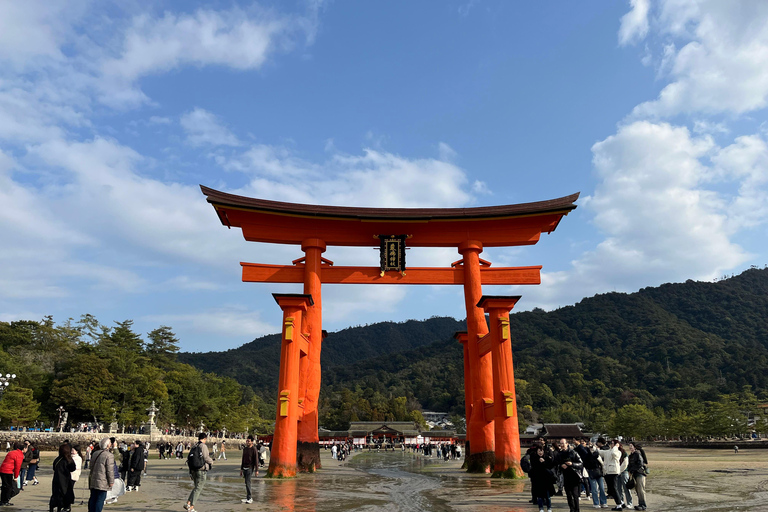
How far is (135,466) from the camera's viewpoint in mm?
13539

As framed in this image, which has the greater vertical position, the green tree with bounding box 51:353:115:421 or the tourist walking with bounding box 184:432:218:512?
the green tree with bounding box 51:353:115:421

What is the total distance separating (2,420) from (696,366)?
12512 centimetres

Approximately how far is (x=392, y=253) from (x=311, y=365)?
529 cm

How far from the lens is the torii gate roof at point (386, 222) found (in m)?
19.8

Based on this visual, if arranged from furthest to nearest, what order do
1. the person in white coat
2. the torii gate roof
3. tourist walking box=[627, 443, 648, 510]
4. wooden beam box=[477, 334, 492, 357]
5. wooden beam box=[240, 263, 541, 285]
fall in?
wooden beam box=[240, 263, 541, 285] < the torii gate roof < wooden beam box=[477, 334, 492, 357] < the person in white coat < tourist walking box=[627, 443, 648, 510]

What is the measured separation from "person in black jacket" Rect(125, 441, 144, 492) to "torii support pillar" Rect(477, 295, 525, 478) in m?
10.3

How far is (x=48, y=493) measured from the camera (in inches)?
516

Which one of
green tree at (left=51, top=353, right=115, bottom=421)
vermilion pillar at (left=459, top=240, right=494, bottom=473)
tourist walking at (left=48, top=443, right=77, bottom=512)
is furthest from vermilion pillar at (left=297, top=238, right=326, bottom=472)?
green tree at (left=51, top=353, right=115, bottom=421)

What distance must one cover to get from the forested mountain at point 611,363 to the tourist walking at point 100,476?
8073 centimetres

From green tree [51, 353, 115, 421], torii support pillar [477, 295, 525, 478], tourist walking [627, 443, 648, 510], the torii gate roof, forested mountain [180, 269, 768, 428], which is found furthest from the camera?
forested mountain [180, 269, 768, 428]

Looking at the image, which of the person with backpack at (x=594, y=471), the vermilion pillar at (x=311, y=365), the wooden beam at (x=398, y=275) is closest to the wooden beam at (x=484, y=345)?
the wooden beam at (x=398, y=275)

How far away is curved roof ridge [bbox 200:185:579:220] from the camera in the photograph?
1934cm

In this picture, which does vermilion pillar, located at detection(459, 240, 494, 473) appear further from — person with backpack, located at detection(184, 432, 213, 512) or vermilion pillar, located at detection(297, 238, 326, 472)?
person with backpack, located at detection(184, 432, 213, 512)

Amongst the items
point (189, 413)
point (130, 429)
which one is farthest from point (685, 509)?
point (189, 413)
